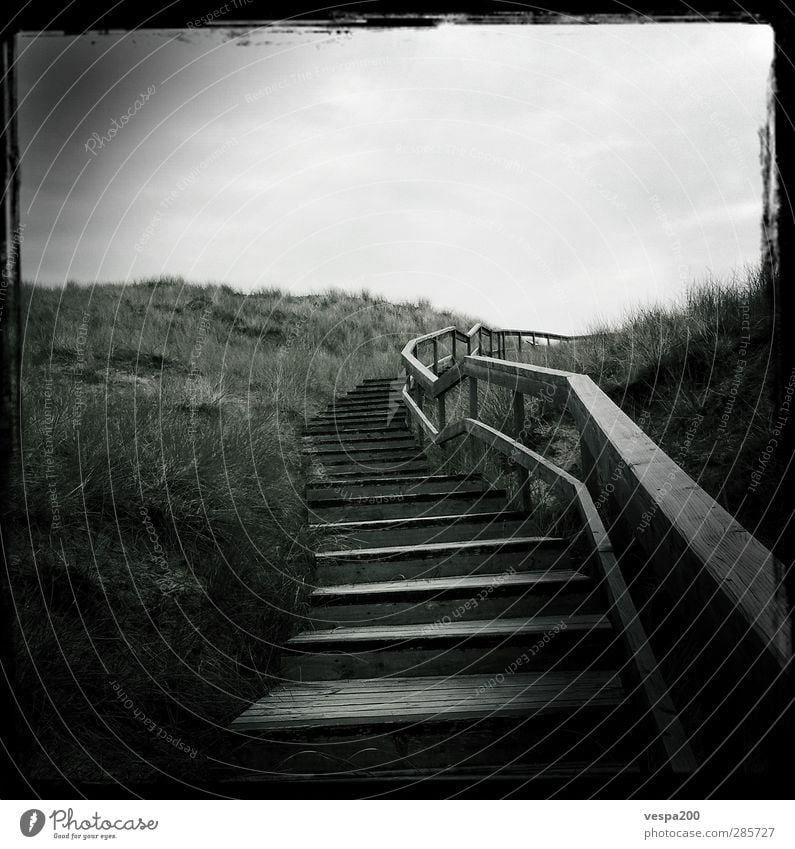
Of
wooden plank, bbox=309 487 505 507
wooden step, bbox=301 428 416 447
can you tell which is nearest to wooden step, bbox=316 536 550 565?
wooden plank, bbox=309 487 505 507

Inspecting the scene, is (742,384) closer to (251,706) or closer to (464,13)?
(464,13)

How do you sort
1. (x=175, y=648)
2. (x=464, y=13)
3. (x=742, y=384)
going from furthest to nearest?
1. (x=742, y=384)
2. (x=175, y=648)
3. (x=464, y=13)

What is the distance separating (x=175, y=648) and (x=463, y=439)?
13.5 feet

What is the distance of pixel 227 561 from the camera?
317 cm

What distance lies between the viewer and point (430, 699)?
7.82 ft

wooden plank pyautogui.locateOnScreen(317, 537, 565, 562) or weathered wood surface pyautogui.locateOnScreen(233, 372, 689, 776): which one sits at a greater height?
wooden plank pyautogui.locateOnScreen(317, 537, 565, 562)

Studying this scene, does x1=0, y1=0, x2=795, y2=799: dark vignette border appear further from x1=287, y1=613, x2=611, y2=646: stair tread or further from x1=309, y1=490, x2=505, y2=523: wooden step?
x1=309, y1=490, x2=505, y2=523: wooden step

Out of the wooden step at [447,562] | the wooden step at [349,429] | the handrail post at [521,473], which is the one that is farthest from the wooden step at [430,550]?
the wooden step at [349,429]

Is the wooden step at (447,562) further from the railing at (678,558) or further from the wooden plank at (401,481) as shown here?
the wooden plank at (401,481)

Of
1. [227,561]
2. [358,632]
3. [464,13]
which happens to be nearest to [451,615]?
[358,632]

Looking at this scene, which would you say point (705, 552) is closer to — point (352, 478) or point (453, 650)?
point (453, 650)

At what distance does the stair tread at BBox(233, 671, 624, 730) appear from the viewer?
7.23ft

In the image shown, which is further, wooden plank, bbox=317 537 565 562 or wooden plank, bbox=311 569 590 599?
wooden plank, bbox=317 537 565 562

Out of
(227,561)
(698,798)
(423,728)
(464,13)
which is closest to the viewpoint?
(698,798)
